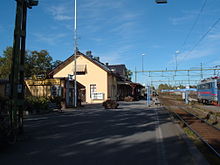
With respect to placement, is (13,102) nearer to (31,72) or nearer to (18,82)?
(18,82)

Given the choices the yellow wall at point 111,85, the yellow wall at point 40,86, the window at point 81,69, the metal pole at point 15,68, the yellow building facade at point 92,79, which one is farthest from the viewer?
the yellow wall at point 111,85

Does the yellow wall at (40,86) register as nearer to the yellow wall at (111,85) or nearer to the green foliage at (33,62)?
the yellow wall at (111,85)

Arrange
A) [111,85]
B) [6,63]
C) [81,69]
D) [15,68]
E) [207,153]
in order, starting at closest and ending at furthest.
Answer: [207,153], [15,68], [81,69], [111,85], [6,63]

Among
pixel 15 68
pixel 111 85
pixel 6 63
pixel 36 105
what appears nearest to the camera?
pixel 15 68

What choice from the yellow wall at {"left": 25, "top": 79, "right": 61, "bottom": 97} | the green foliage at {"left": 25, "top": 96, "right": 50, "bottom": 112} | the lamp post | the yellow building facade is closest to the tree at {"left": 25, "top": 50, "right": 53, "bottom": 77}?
the yellow building facade

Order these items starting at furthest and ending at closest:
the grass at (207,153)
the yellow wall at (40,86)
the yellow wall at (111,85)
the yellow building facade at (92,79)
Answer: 1. the yellow wall at (111,85)
2. the yellow building facade at (92,79)
3. the yellow wall at (40,86)
4. the grass at (207,153)

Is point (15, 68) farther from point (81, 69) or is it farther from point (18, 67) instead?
point (81, 69)

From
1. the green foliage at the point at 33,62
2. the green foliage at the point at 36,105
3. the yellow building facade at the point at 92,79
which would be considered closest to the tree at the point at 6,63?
the green foliage at the point at 33,62

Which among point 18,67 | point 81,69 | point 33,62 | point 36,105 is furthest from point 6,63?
point 18,67

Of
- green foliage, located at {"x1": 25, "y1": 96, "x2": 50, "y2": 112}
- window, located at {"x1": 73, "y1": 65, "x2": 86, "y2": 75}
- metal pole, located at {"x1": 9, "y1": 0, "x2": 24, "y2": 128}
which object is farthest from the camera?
window, located at {"x1": 73, "y1": 65, "x2": 86, "y2": 75}

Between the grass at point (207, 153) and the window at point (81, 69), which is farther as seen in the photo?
the window at point (81, 69)

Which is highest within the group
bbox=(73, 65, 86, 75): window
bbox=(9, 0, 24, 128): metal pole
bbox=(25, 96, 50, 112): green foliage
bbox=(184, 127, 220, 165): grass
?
bbox=(73, 65, 86, 75): window

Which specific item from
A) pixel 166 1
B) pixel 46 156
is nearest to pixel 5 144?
pixel 46 156

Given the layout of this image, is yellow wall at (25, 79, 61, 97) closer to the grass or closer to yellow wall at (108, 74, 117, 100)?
yellow wall at (108, 74, 117, 100)
